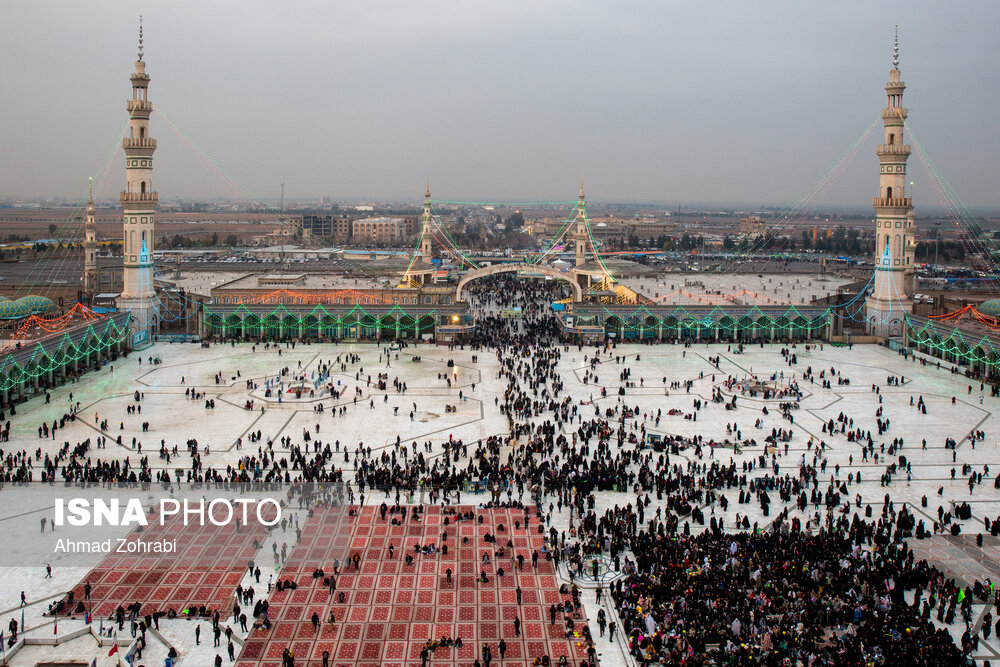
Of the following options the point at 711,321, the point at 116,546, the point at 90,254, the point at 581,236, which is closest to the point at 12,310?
the point at 90,254

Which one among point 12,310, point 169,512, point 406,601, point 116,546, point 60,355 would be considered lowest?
point 406,601

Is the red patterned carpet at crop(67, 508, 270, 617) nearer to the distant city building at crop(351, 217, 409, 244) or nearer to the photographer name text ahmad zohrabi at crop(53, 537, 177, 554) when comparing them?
the photographer name text ahmad zohrabi at crop(53, 537, 177, 554)

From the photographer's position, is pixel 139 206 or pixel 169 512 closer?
pixel 169 512

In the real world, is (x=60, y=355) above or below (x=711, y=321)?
below

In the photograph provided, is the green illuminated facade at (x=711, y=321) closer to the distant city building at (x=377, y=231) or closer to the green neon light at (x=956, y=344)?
the green neon light at (x=956, y=344)

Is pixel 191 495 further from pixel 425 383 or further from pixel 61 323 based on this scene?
pixel 61 323

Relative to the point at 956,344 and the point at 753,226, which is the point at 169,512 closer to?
the point at 956,344
